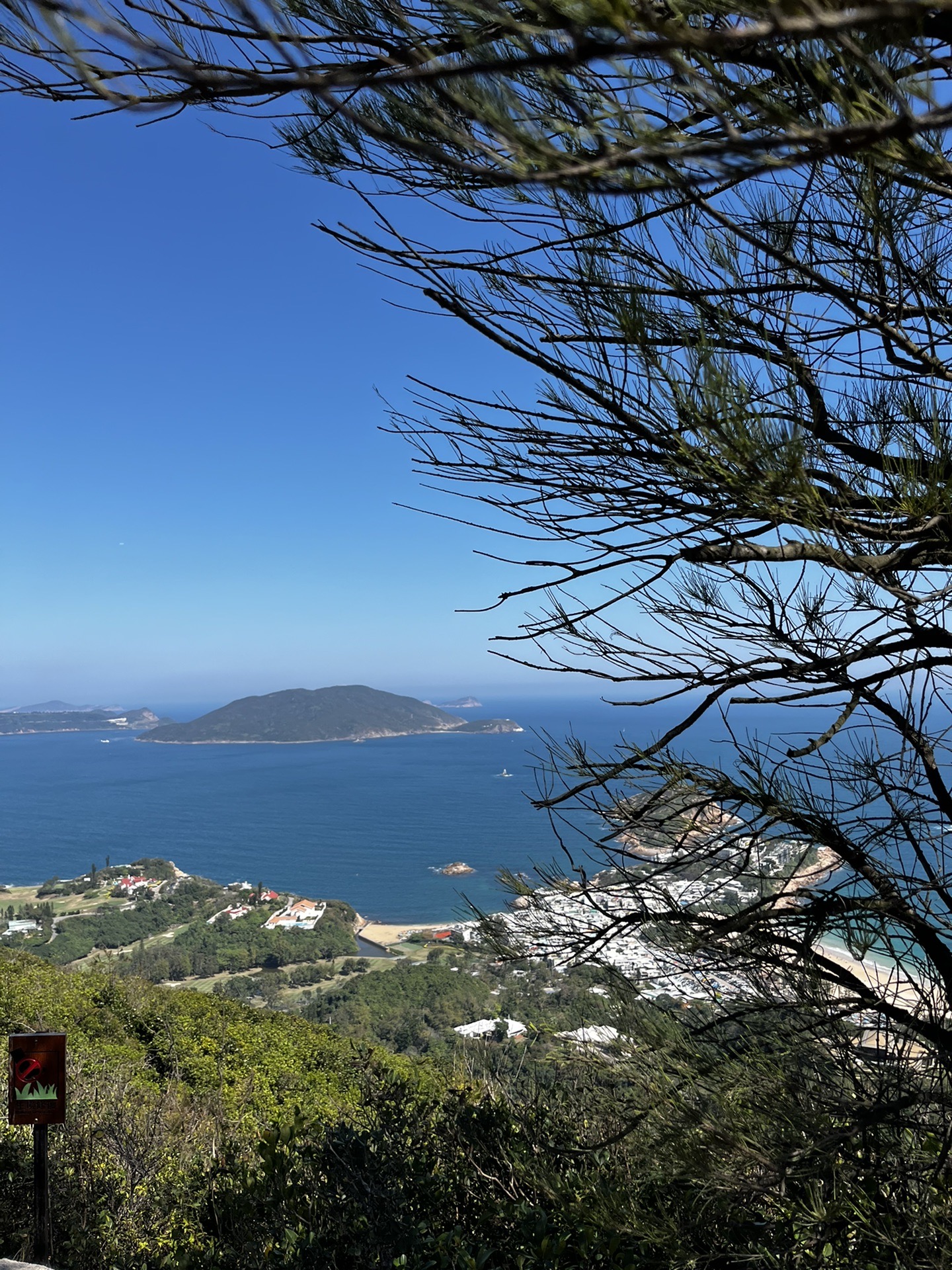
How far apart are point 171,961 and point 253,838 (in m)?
16.4

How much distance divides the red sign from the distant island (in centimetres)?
9747

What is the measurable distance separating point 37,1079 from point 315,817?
34294 mm

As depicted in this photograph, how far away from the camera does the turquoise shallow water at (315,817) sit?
2225cm

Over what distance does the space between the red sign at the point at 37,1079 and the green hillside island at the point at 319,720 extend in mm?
60797

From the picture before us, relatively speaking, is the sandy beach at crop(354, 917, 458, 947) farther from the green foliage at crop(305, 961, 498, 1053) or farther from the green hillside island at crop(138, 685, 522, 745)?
the green hillside island at crop(138, 685, 522, 745)

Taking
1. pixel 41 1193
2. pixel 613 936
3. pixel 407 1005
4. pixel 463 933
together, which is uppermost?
pixel 613 936

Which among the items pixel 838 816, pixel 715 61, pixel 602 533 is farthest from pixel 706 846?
pixel 715 61

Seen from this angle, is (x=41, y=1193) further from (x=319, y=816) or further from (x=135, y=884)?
(x=319, y=816)

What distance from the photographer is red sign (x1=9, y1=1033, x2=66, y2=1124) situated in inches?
84.5

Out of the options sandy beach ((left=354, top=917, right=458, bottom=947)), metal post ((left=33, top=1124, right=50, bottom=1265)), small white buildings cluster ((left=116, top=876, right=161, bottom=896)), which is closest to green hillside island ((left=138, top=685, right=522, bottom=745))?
small white buildings cluster ((left=116, top=876, right=161, bottom=896))

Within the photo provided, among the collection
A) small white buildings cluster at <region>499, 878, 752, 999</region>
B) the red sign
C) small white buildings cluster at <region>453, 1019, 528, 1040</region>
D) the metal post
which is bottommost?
small white buildings cluster at <region>453, 1019, 528, 1040</region>

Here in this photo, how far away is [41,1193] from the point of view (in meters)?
2.20

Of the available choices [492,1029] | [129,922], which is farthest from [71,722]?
[492,1029]

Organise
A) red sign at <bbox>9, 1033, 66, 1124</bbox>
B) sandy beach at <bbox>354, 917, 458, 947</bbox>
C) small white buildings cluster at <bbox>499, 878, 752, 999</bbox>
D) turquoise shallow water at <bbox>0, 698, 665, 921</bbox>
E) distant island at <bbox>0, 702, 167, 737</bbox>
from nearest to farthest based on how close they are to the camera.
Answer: small white buildings cluster at <bbox>499, 878, 752, 999</bbox> < red sign at <bbox>9, 1033, 66, 1124</bbox> < sandy beach at <bbox>354, 917, 458, 947</bbox> < turquoise shallow water at <bbox>0, 698, 665, 921</bbox> < distant island at <bbox>0, 702, 167, 737</bbox>
